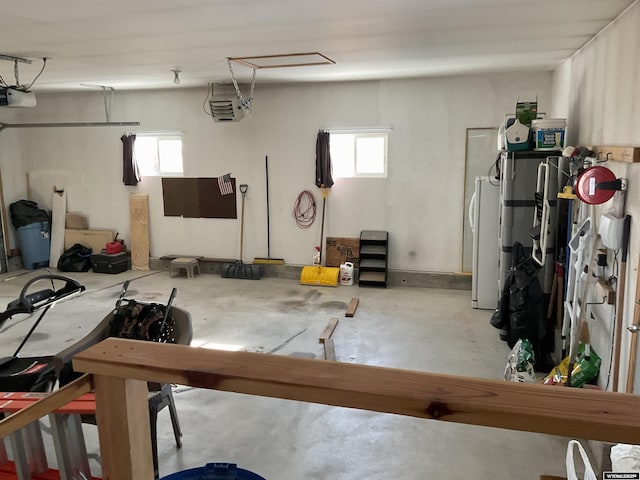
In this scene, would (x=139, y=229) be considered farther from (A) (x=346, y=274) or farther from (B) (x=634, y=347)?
(B) (x=634, y=347)

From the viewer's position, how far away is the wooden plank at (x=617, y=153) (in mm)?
2770

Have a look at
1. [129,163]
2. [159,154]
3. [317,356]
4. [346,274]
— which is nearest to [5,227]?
[129,163]

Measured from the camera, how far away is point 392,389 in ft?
2.67

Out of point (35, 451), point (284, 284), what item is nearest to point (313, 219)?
point (284, 284)

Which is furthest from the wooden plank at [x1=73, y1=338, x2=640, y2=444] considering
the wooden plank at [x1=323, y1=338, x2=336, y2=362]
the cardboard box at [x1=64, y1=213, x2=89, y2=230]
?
the cardboard box at [x1=64, y1=213, x2=89, y2=230]

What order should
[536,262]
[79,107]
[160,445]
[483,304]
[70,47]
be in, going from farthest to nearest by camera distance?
1. [79,107]
2. [483,304]
3. [536,262]
4. [70,47]
5. [160,445]

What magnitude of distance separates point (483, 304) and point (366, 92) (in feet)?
10.3

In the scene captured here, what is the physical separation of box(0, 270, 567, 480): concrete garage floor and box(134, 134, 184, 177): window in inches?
64.3

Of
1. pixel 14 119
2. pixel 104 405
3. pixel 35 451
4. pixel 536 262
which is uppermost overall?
pixel 14 119

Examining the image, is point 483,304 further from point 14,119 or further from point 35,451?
point 14,119

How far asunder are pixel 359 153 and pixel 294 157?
3.08 feet

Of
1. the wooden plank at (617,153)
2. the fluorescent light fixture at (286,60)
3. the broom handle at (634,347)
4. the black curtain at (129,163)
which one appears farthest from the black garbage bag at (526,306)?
the black curtain at (129,163)

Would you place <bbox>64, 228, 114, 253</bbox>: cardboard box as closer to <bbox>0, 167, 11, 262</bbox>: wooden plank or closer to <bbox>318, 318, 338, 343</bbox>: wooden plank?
<bbox>0, 167, 11, 262</bbox>: wooden plank

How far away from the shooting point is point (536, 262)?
4641mm
